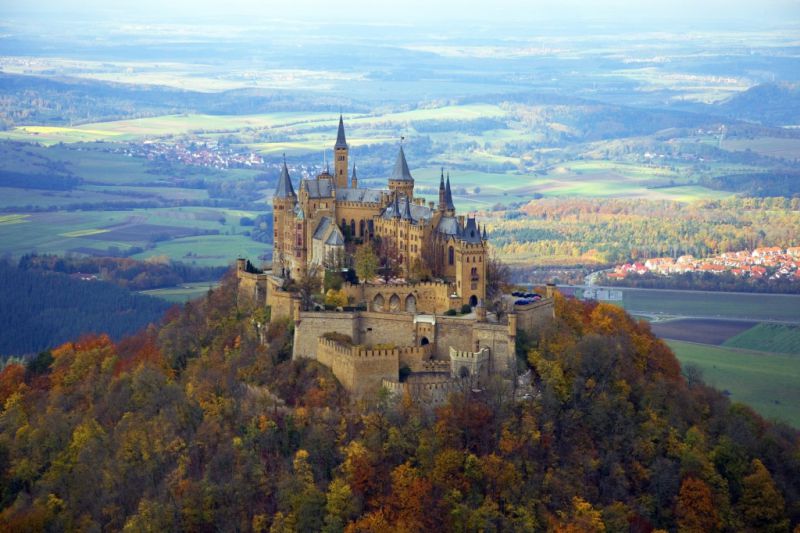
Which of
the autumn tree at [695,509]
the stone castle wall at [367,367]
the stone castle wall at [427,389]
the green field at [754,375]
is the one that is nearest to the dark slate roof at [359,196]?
the stone castle wall at [367,367]

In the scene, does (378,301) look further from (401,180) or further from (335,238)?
(401,180)

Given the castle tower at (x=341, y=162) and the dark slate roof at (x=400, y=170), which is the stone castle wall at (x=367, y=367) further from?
the castle tower at (x=341, y=162)

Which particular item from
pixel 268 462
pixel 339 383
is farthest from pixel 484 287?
pixel 268 462

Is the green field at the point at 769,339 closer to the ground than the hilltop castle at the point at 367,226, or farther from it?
closer to the ground

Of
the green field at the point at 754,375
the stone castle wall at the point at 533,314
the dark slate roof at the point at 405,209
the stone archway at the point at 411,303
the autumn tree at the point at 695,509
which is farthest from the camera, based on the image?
the green field at the point at 754,375

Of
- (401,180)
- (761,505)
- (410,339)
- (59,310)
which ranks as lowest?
(761,505)

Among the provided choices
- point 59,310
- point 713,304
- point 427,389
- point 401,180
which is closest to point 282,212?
point 401,180

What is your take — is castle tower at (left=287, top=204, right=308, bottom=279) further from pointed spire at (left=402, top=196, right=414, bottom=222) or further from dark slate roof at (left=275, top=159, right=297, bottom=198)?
pointed spire at (left=402, top=196, right=414, bottom=222)

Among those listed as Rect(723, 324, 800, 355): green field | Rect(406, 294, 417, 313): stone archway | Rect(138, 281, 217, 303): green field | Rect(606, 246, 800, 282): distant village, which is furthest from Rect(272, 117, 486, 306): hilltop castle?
Rect(606, 246, 800, 282): distant village
